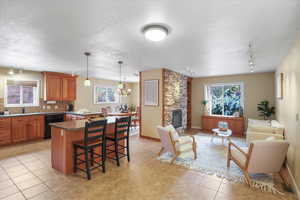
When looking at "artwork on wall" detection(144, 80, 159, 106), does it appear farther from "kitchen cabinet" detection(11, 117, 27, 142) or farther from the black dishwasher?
"kitchen cabinet" detection(11, 117, 27, 142)

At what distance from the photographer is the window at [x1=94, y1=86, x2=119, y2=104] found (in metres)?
7.69

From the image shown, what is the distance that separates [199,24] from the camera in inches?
83.0

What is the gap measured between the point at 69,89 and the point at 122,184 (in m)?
5.01

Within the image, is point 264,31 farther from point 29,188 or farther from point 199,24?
point 29,188

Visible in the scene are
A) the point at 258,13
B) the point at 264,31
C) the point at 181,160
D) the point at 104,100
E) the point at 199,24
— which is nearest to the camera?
the point at 258,13

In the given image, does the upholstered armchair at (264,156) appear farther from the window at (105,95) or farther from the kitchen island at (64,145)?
the window at (105,95)

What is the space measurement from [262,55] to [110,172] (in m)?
4.38

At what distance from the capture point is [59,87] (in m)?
5.89

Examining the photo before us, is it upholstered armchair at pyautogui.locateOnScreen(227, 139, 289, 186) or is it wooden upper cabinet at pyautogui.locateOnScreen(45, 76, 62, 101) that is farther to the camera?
wooden upper cabinet at pyautogui.locateOnScreen(45, 76, 62, 101)

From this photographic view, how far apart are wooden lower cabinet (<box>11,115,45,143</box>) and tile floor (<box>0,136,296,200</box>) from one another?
153cm

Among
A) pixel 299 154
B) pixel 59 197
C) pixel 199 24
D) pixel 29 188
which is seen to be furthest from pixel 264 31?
pixel 29 188

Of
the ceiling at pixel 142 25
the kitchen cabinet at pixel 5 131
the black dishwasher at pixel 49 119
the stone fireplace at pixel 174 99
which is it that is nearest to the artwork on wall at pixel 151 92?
the stone fireplace at pixel 174 99

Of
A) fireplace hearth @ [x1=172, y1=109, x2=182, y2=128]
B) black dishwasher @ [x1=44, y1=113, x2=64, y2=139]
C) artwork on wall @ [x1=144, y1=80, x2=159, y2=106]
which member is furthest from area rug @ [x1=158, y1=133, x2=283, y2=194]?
black dishwasher @ [x1=44, y1=113, x2=64, y2=139]

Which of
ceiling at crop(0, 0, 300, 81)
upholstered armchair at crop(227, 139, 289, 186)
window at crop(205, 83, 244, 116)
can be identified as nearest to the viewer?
ceiling at crop(0, 0, 300, 81)
